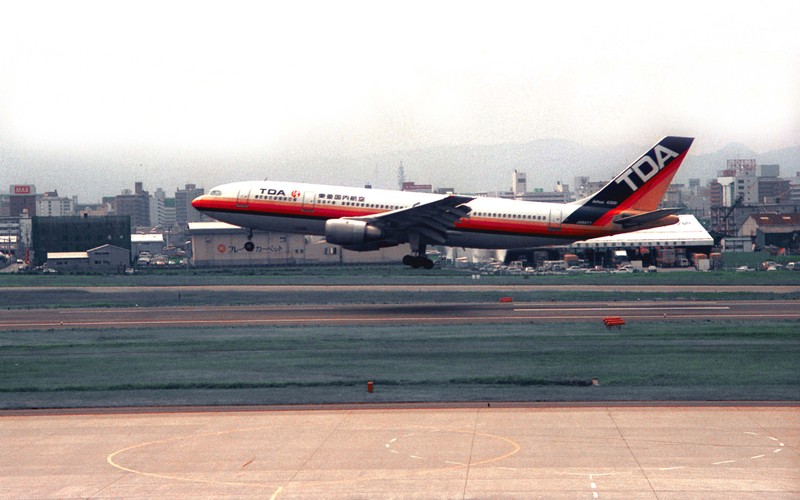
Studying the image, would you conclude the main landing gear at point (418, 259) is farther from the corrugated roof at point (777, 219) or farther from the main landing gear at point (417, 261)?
the corrugated roof at point (777, 219)

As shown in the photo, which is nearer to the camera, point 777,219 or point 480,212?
point 480,212

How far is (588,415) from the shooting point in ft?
108

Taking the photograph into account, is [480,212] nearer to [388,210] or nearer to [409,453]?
[388,210]

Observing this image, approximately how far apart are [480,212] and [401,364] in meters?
26.1

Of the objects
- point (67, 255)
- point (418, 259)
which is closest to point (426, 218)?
point (418, 259)

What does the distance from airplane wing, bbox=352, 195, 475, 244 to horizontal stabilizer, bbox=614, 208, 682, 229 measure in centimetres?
1105

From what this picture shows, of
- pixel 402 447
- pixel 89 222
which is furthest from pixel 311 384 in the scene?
pixel 89 222

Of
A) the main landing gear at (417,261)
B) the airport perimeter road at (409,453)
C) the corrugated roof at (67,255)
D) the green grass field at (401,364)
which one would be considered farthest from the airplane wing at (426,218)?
the corrugated roof at (67,255)

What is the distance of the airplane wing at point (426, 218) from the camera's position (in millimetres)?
64794

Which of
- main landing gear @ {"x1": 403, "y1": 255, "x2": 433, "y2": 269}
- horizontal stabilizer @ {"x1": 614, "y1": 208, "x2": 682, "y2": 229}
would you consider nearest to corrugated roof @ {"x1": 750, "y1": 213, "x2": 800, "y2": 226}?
horizontal stabilizer @ {"x1": 614, "y1": 208, "x2": 682, "y2": 229}

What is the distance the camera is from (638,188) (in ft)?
225

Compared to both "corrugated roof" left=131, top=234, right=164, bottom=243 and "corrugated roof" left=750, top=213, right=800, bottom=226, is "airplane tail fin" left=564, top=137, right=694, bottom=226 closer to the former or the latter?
"corrugated roof" left=750, top=213, right=800, bottom=226

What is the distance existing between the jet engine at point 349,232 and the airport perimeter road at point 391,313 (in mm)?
5120

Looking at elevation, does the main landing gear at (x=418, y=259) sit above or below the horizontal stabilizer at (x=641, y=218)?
below
